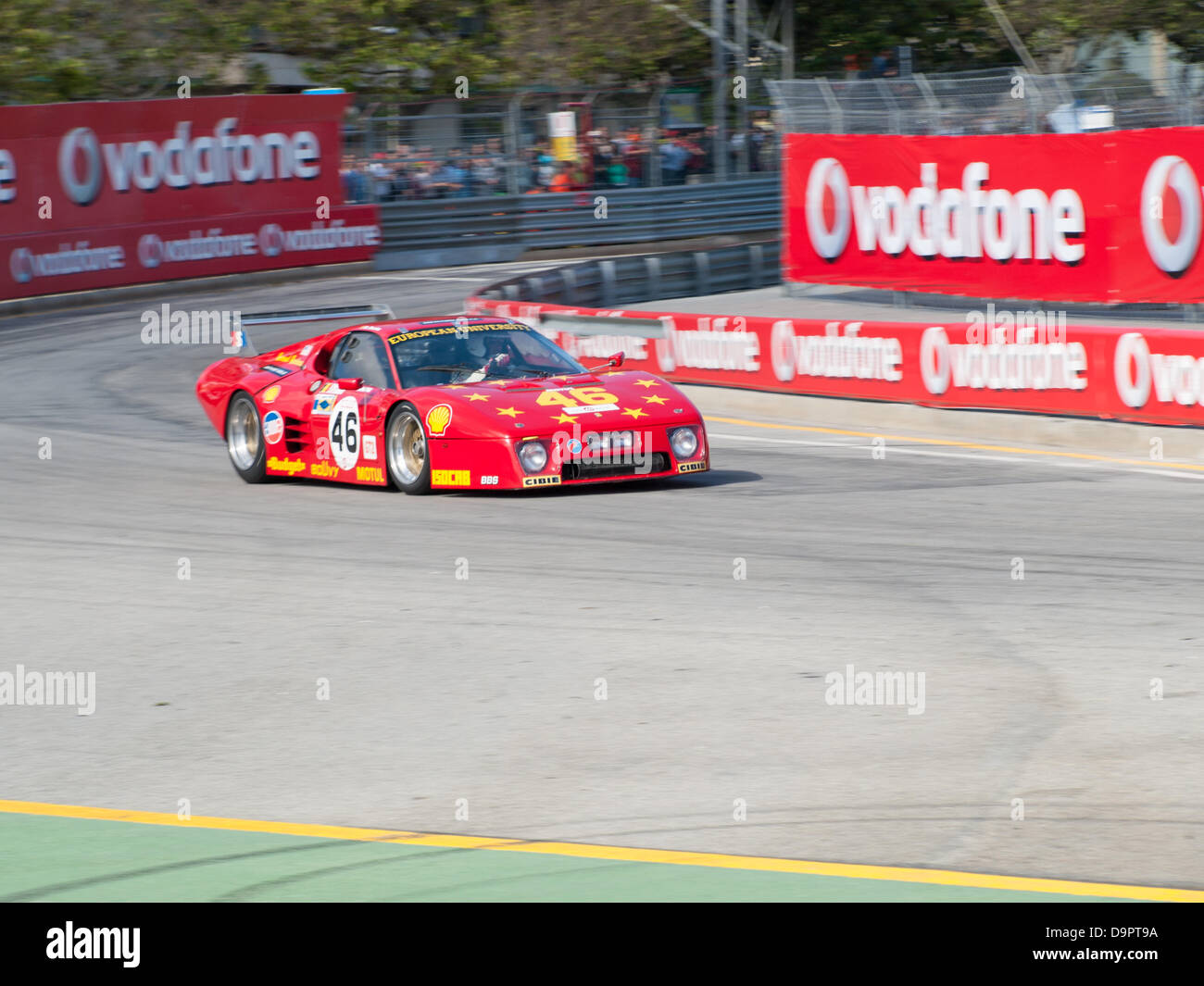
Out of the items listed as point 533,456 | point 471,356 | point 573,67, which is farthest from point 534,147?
point 533,456

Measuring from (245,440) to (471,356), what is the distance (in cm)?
216

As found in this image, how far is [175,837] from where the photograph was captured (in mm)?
5555

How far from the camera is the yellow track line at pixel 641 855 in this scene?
4.82 meters

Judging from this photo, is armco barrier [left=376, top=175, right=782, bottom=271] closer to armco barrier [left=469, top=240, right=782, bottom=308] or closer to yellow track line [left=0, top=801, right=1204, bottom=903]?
armco barrier [left=469, top=240, right=782, bottom=308]

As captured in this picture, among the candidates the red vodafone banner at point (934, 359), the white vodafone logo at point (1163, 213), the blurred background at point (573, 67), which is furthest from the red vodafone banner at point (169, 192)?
the white vodafone logo at point (1163, 213)

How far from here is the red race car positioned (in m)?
12.2

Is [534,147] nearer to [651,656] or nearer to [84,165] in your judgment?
[84,165]

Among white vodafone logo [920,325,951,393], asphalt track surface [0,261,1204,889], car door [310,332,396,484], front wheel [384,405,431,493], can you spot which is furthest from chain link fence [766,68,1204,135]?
front wheel [384,405,431,493]

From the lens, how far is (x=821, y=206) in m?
25.7

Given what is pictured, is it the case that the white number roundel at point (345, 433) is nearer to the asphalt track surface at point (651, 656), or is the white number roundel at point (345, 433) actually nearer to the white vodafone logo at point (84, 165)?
the asphalt track surface at point (651, 656)

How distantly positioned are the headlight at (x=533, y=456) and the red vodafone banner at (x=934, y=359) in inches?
192
